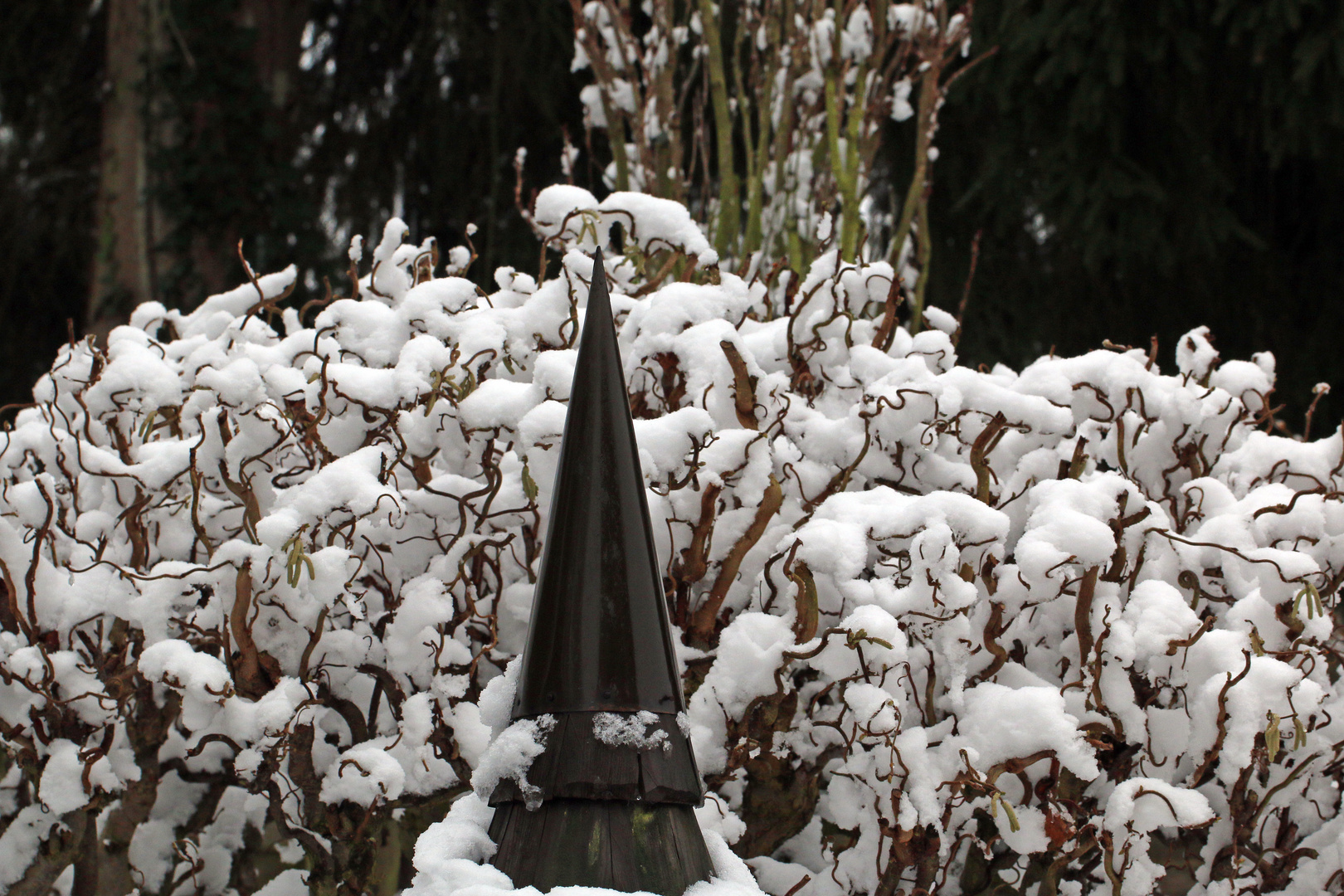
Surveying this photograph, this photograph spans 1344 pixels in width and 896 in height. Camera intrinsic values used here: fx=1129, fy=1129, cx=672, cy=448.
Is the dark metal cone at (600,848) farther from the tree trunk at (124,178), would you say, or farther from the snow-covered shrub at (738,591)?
the tree trunk at (124,178)

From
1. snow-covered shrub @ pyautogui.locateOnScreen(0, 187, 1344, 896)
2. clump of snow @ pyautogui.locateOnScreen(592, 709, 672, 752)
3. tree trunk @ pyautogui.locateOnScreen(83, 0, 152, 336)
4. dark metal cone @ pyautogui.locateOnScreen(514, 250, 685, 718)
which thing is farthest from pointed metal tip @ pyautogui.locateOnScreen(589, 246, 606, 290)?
tree trunk @ pyautogui.locateOnScreen(83, 0, 152, 336)

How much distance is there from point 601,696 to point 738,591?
0.64 m

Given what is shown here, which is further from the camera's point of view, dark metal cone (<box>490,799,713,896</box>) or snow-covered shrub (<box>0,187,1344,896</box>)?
snow-covered shrub (<box>0,187,1344,896</box>)

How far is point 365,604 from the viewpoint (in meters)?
1.75

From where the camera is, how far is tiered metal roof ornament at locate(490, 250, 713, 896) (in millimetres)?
1104

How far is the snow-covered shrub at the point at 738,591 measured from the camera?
1.50 metres

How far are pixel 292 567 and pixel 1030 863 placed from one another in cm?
113

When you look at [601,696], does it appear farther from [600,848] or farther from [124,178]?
[124,178]

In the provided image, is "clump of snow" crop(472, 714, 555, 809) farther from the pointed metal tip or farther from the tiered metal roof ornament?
the pointed metal tip

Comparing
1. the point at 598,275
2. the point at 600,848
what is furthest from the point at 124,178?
the point at 600,848

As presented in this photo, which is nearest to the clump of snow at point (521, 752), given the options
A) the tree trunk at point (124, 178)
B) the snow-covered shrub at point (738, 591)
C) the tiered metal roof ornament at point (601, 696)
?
the tiered metal roof ornament at point (601, 696)

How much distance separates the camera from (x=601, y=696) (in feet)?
3.66

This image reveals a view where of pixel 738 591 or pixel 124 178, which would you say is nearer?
pixel 738 591

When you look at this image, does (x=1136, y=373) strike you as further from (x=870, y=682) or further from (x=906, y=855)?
(x=906, y=855)
